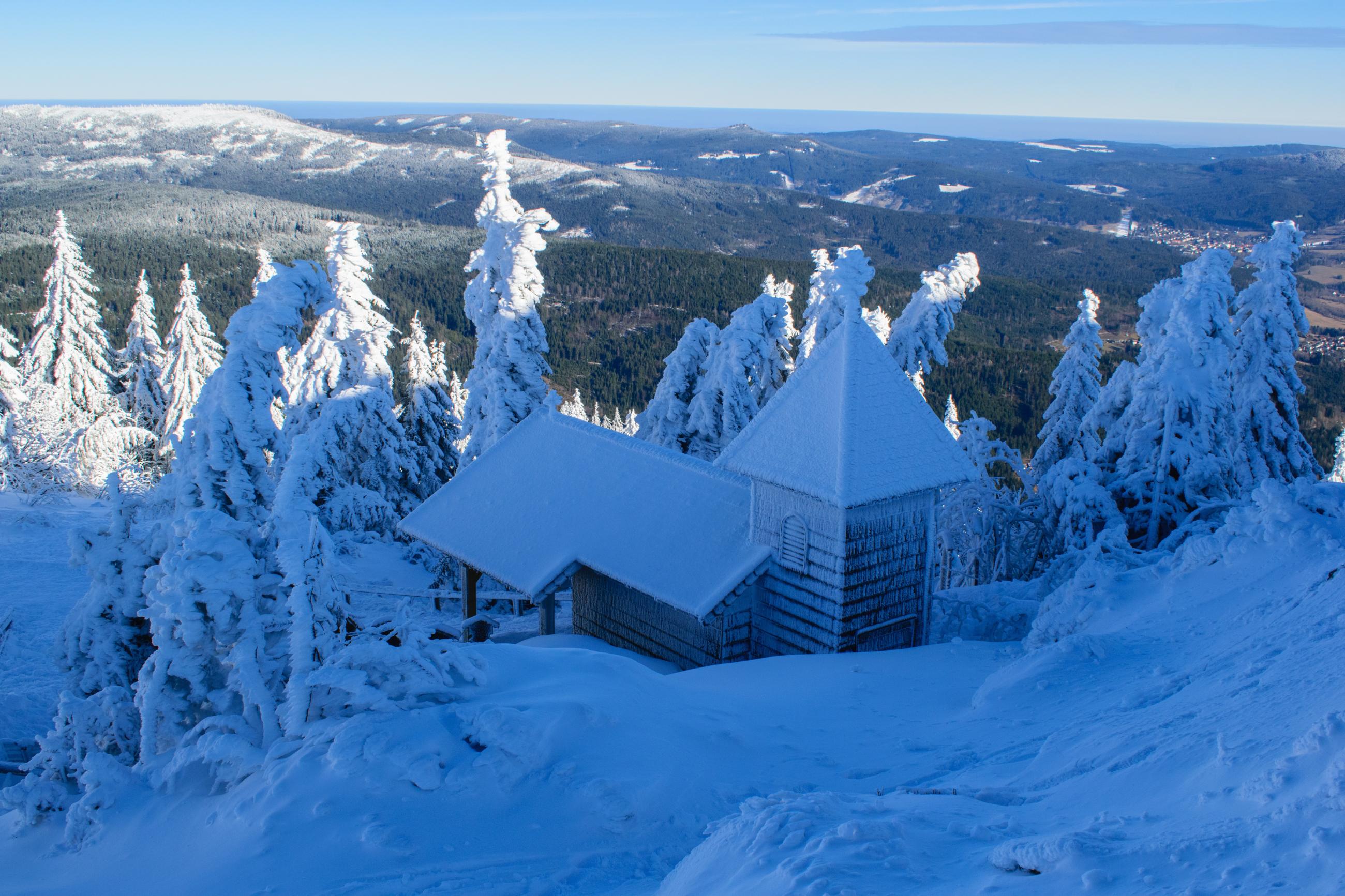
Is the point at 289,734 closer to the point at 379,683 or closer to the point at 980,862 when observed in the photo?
the point at 379,683

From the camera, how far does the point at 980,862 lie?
19.4ft

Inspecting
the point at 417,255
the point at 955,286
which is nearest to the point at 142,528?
the point at 955,286

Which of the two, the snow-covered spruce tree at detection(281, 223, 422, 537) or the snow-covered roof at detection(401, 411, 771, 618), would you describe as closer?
the snow-covered roof at detection(401, 411, 771, 618)

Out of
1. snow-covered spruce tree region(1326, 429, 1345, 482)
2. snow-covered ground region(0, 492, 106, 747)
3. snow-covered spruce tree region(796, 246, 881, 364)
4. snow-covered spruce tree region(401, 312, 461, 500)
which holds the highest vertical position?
snow-covered spruce tree region(796, 246, 881, 364)

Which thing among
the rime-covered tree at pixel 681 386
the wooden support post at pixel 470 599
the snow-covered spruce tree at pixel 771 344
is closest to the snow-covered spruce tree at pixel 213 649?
the wooden support post at pixel 470 599

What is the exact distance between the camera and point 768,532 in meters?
14.8

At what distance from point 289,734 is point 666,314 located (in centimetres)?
12556

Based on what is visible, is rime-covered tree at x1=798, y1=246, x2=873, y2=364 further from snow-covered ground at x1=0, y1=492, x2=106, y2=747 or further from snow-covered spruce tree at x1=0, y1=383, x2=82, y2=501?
snow-covered spruce tree at x1=0, y1=383, x2=82, y2=501

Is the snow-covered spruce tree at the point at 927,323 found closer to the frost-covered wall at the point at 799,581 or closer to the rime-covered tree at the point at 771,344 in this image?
the rime-covered tree at the point at 771,344

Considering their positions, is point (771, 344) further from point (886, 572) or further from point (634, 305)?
point (634, 305)

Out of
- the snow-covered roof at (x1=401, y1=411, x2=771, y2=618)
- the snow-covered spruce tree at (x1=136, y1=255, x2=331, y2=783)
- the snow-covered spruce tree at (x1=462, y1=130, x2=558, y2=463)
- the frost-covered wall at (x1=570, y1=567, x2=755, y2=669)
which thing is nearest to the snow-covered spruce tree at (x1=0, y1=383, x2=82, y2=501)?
the snow-covered spruce tree at (x1=462, y1=130, x2=558, y2=463)

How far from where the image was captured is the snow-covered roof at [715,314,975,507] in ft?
44.4

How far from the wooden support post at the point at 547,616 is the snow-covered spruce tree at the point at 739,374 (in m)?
9.14

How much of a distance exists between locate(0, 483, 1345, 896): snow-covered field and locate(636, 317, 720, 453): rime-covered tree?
15.1 metres
